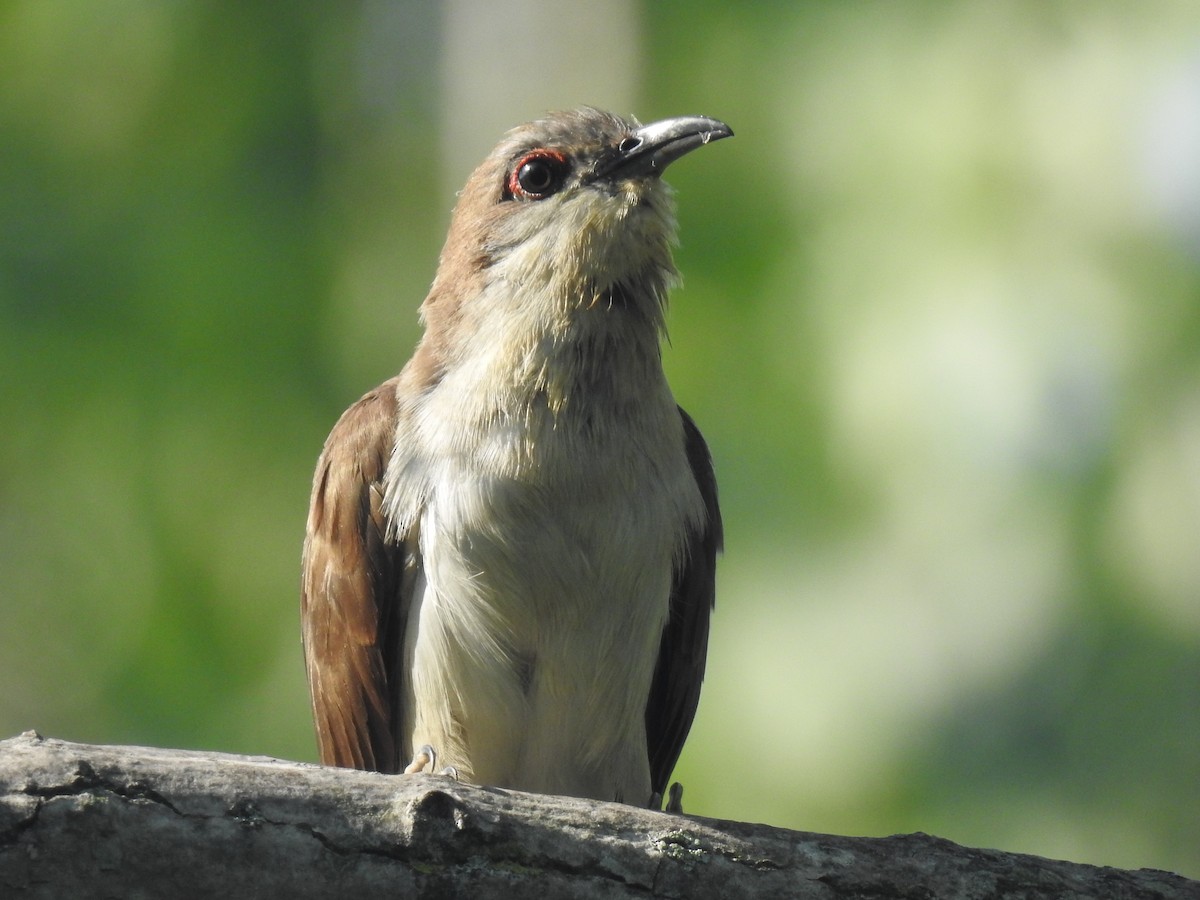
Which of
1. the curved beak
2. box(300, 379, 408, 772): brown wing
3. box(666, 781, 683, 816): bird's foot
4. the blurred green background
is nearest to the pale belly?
box(300, 379, 408, 772): brown wing

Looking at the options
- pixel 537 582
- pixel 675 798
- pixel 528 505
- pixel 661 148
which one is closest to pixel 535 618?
pixel 537 582

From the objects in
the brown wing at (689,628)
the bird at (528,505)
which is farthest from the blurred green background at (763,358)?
the bird at (528,505)

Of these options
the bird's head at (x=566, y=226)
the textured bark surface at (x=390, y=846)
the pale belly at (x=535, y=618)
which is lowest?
the textured bark surface at (x=390, y=846)

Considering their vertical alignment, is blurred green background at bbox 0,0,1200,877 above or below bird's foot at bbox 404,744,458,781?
above

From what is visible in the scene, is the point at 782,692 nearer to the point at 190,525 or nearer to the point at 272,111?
the point at 190,525

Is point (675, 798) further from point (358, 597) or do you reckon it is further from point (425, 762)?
point (358, 597)

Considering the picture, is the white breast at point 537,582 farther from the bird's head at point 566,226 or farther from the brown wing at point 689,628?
the brown wing at point 689,628

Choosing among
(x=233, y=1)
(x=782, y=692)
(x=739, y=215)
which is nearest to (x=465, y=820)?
(x=782, y=692)

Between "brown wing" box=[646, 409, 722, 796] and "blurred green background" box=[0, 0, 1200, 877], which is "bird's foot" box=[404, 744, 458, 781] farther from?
"blurred green background" box=[0, 0, 1200, 877]
